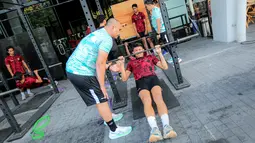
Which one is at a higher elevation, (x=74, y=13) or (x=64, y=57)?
(x=74, y=13)

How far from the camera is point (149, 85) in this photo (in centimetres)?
288

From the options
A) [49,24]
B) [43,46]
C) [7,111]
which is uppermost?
[49,24]

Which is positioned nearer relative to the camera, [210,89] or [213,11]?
[210,89]

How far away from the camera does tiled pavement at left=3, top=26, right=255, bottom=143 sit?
7.25 ft

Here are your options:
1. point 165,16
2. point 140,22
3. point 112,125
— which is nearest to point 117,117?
point 112,125

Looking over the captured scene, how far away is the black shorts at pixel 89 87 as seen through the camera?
7.89 feet

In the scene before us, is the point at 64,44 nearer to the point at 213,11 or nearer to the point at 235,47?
the point at 213,11

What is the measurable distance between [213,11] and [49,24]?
20.7ft

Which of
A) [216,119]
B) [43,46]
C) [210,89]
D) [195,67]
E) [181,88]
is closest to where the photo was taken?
[216,119]

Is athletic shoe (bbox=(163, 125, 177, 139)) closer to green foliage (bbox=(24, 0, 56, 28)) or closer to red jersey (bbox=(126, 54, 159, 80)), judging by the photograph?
red jersey (bbox=(126, 54, 159, 80))

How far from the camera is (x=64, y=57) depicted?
290 inches

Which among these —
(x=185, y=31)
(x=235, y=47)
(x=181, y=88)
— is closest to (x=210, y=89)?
(x=181, y=88)

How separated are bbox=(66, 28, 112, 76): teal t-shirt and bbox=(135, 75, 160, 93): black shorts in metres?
0.81

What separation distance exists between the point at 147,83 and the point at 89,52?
1.08 metres
